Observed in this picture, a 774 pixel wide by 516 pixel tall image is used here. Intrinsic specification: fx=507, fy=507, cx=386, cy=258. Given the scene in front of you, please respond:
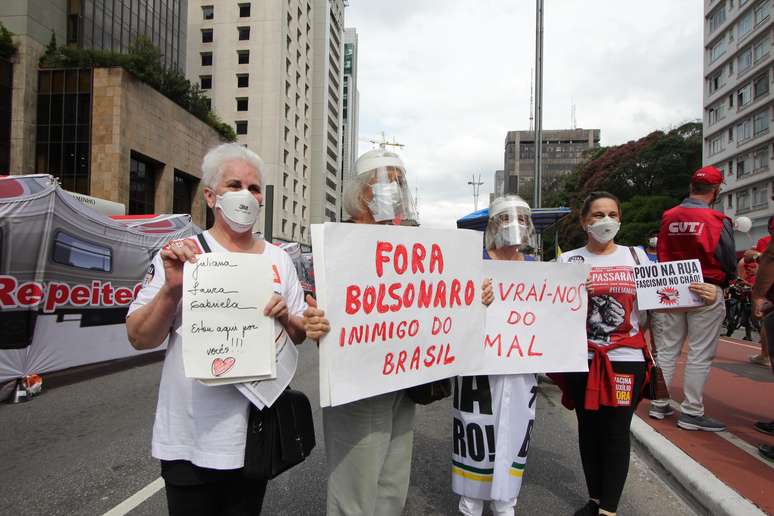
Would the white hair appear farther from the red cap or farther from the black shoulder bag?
the red cap

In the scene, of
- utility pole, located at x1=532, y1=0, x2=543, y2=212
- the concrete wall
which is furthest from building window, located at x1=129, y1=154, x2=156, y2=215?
utility pole, located at x1=532, y1=0, x2=543, y2=212

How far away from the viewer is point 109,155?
23781 mm

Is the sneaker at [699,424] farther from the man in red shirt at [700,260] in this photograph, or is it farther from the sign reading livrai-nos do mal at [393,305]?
the sign reading livrai-nos do mal at [393,305]

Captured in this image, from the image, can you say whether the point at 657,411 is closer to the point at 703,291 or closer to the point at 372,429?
the point at 703,291

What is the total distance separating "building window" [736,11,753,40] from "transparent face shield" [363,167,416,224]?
51.4 m

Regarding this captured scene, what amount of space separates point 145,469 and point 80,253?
494cm

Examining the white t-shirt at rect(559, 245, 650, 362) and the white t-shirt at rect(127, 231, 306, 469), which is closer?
the white t-shirt at rect(127, 231, 306, 469)

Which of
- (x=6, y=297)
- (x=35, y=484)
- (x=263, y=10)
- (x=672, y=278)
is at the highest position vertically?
(x=263, y=10)

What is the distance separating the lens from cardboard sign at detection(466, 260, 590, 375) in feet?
8.86

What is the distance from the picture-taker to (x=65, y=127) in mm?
24609

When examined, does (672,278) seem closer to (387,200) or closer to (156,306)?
(387,200)

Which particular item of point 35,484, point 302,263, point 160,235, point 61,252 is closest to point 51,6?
point 302,263

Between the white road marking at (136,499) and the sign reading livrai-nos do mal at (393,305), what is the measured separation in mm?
2043

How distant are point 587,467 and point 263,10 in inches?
2120
